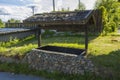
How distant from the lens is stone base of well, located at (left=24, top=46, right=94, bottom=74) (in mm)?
9672

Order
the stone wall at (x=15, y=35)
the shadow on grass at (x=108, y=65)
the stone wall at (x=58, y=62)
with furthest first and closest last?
the stone wall at (x=15, y=35) < the stone wall at (x=58, y=62) < the shadow on grass at (x=108, y=65)

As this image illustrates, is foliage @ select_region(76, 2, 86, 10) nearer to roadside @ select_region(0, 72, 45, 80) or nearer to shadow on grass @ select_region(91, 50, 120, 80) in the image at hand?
shadow on grass @ select_region(91, 50, 120, 80)

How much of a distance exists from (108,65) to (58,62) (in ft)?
7.98

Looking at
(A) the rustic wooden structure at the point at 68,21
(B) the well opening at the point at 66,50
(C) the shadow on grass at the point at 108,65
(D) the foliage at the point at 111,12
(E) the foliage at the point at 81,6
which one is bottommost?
(C) the shadow on grass at the point at 108,65

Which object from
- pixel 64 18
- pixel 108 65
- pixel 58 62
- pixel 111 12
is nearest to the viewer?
pixel 108 65

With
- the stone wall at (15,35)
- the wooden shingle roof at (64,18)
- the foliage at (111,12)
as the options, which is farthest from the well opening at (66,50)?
the foliage at (111,12)

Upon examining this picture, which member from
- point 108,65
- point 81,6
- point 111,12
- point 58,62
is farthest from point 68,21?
point 81,6

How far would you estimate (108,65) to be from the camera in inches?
374

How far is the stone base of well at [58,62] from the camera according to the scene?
31.7 feet

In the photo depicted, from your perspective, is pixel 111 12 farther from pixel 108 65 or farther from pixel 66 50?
pixel 108 65

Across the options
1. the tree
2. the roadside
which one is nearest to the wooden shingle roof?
the roadside

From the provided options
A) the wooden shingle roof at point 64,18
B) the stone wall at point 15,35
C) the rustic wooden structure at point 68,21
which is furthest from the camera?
the stone wall at point 15,35

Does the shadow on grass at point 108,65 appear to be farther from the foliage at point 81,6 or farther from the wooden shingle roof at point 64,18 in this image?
the foliage at point 81,6

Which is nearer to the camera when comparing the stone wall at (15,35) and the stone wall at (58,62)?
the stone wall at (58,62)
